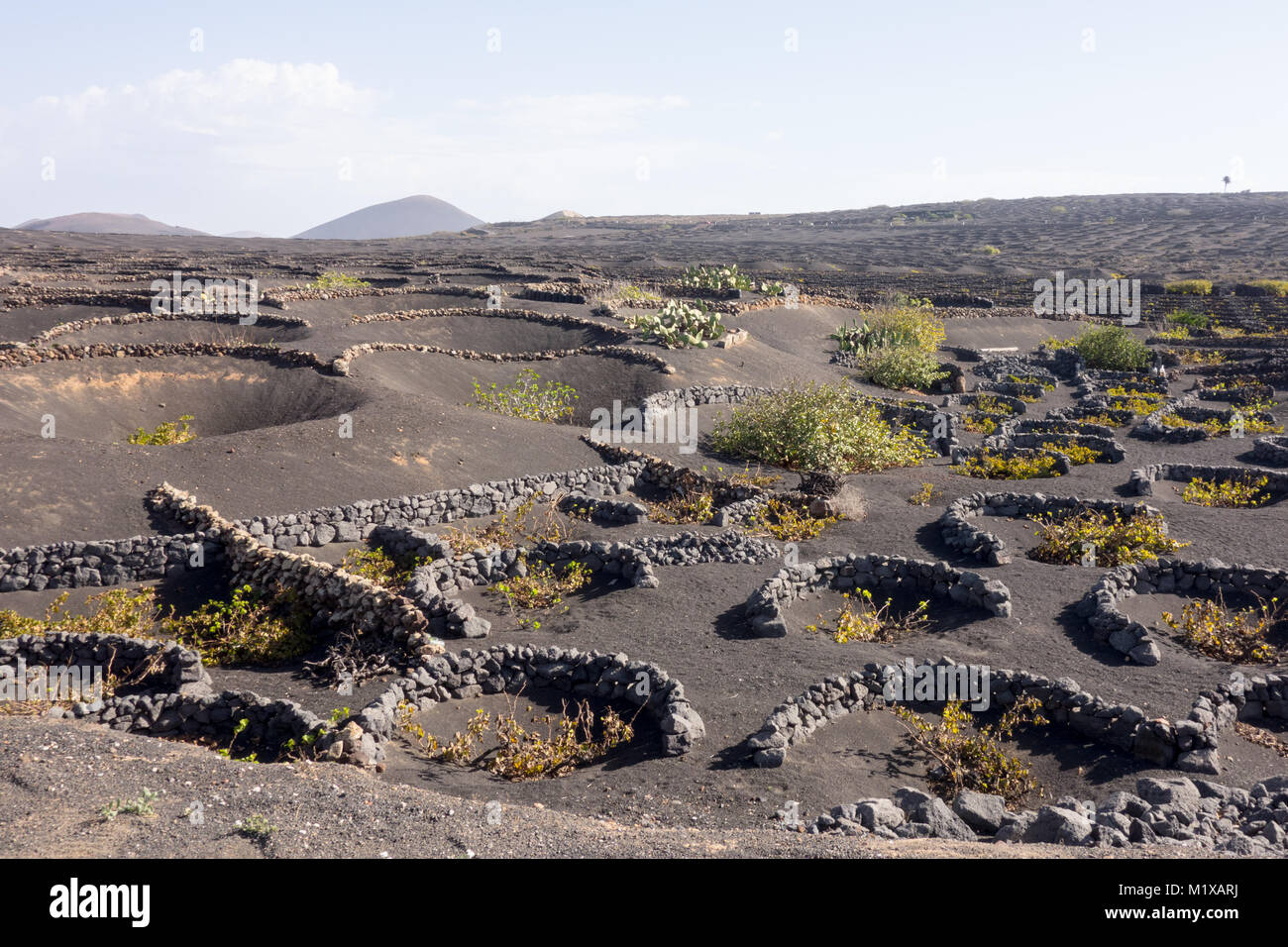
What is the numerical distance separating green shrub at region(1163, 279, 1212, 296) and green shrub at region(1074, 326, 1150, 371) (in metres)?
23.9

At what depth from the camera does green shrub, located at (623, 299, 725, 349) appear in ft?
83.2

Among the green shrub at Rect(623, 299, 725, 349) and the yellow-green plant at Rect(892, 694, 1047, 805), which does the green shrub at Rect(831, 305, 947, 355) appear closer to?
the green shrub at Rect(623, 299, 725, 349)

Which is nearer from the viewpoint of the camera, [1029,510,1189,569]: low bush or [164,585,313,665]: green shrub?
[164,585,313,665]: green shrub

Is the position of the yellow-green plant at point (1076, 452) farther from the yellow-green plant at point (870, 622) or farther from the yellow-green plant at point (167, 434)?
the yellow-green plant at point (167, 434)

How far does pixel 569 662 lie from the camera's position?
353 inches

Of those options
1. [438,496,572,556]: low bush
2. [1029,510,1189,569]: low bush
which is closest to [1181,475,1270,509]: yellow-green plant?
[1029,510,1189,569]: low bush

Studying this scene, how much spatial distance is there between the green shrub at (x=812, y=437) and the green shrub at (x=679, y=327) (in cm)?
777

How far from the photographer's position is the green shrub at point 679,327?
25359 mm

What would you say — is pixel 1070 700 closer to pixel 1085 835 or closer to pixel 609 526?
pixel 1085 835

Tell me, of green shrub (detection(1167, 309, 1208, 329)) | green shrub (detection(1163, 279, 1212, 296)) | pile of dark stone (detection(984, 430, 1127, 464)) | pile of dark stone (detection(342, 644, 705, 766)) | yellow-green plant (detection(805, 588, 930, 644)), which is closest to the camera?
pile of dark stone (detection(342, 644, 705, 766))

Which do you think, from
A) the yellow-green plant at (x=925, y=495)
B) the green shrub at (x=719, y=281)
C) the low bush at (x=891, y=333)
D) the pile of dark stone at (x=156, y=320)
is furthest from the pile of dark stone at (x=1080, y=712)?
the green shrub at (x=719, y=281)

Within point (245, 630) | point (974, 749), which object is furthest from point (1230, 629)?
point (245, 630)
